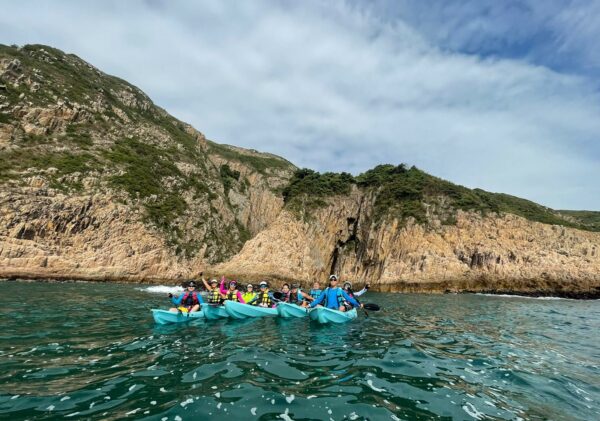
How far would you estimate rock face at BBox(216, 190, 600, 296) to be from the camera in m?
52.6

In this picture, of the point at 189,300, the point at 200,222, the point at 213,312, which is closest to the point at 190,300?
the point at 189,300

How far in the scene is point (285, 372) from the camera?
378 inches

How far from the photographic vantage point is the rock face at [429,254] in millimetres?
52625

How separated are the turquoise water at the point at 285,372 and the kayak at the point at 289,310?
121 inches

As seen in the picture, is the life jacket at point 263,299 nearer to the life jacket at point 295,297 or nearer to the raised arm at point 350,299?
the life jacket at point 295,297

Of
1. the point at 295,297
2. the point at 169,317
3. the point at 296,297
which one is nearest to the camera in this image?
the point at 169,317

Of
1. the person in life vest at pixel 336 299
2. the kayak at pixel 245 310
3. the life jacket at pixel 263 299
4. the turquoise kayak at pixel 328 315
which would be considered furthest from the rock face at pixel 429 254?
the turquoise kayak at pixel 328 315

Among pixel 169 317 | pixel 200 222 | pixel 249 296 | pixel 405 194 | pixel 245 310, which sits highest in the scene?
pixel 405 194

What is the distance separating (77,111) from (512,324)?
8220 centimetres

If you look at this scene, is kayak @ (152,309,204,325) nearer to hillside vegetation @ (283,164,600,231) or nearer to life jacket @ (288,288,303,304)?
life jacket @ (288,288,303,304)

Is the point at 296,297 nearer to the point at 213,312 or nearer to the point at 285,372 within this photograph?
the point at 213,312

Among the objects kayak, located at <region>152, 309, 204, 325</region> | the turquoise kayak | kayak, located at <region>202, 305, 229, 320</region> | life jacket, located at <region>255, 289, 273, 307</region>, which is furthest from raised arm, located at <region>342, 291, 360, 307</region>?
kayak, located at <region>152, 309, 204, 325</region>

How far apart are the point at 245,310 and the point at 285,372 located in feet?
36.2

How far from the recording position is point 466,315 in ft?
81.6
